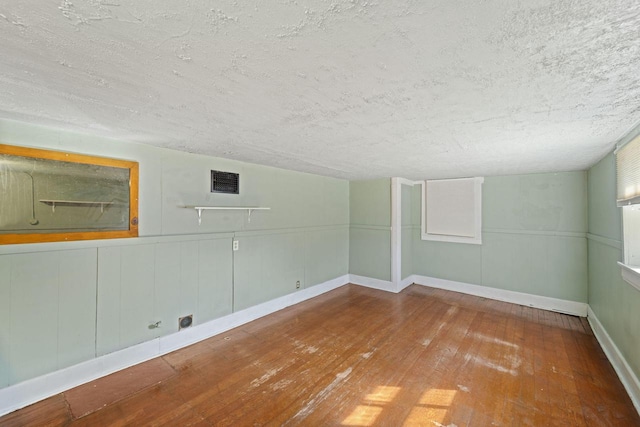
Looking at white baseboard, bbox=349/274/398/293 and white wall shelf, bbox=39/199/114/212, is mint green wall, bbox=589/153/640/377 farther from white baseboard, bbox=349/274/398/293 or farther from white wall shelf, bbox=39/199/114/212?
white wall shelf, bbox=39/199/114/212

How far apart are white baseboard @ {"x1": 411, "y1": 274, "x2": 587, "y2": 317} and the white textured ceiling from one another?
276 cm

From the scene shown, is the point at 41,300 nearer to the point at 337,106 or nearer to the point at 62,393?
the point at 62,393

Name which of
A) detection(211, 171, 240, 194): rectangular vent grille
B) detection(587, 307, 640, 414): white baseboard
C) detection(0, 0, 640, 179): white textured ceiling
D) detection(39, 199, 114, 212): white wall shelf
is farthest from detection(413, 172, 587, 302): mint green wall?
detection(39, 199, 114, 212): white wall shelf

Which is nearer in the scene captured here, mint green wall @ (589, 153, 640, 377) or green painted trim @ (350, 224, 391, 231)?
mint green wall @ (589, 153, 640, 377)

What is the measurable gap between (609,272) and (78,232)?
5.13m

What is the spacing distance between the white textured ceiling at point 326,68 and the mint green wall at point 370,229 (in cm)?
274

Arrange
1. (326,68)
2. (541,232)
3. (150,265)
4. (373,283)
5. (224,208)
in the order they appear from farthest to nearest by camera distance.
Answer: (373,283) < (541,232) < (224,208) < (150,265) < (326,68)

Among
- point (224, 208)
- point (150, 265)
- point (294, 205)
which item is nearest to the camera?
point (150, 265)

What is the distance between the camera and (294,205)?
4.15 metres

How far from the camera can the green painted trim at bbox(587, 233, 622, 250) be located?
98.6 inches

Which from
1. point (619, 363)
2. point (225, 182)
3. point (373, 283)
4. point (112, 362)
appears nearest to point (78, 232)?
point (112, 362)

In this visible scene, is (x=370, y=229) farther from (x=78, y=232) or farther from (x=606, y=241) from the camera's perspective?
(x=78, y=232)

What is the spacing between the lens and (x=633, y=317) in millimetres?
2133

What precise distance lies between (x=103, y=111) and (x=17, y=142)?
2.84 feet
